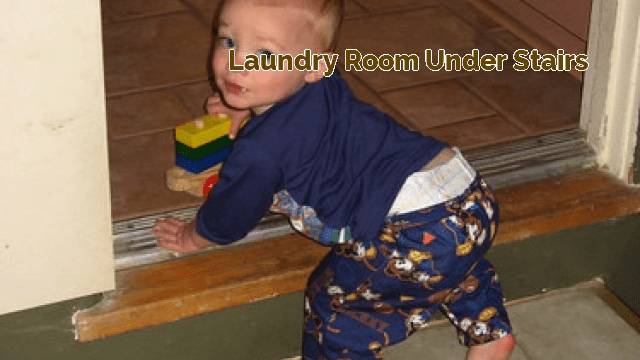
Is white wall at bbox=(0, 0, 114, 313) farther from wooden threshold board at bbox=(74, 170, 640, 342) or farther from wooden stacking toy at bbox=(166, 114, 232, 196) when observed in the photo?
wooden stacking toy at bbox=(166, 114, 232, 196)

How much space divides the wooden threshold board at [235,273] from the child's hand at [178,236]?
0.03 meters

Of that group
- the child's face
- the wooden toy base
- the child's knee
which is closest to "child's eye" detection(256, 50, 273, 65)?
the child's face

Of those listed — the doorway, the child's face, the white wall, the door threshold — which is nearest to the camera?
the white wall

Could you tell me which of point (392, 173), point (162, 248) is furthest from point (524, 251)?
point (162, 248)

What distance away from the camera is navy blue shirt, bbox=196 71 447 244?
1.78 m

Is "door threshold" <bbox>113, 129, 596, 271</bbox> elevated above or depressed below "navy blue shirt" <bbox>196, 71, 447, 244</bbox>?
below

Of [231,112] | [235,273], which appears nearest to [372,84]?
[231,112]

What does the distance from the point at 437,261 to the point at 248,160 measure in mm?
320

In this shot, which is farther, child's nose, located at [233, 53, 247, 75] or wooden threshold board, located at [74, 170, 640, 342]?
wooden threshold board, located at [74, 170, 640, 342]

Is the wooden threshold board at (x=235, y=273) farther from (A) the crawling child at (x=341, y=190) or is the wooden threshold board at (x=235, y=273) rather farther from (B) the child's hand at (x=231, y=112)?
(B) the child's hand at (x=231, y=112)

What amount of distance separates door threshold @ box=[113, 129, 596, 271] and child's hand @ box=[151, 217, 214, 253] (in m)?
0.02

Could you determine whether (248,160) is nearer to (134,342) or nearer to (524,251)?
(134,342)

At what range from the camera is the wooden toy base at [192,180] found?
219 centimetres

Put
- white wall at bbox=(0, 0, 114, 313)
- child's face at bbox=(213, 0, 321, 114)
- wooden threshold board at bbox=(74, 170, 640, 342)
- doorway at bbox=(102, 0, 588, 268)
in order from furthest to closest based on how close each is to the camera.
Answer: doorway at bbox=(102, 0, 588, 268)
wooden threshold board at bbox=(74, 170, 640, 342)
child's face at bbox=(213, 0, 321, 114)
white wall at bbox=(0, 0, 114, 313)
